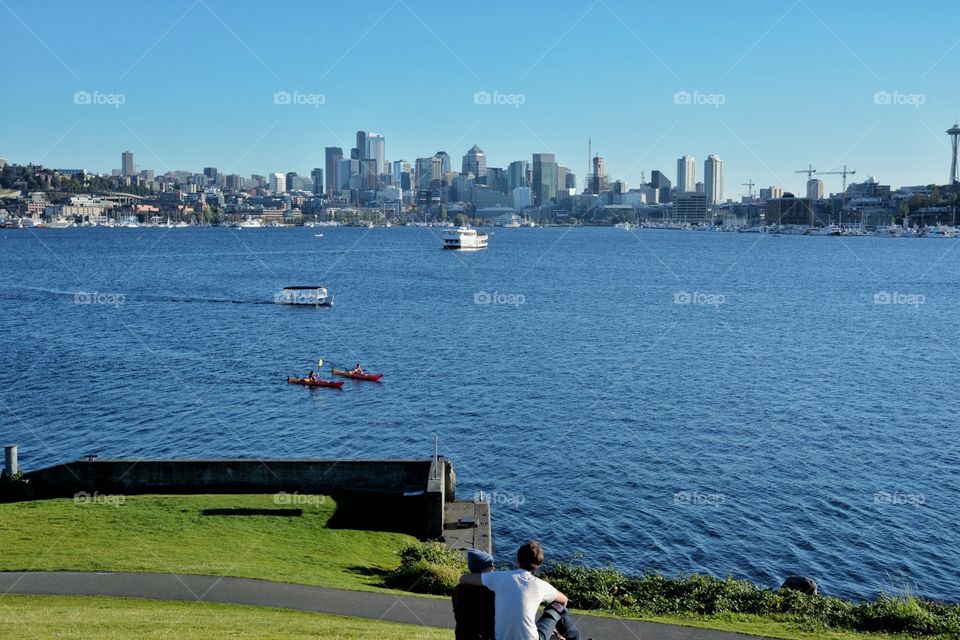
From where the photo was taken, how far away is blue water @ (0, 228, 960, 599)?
3173 centimetres

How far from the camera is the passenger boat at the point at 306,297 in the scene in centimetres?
9831

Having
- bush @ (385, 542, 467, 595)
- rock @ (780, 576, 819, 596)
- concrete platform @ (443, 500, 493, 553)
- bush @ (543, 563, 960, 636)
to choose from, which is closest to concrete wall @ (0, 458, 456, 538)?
concrete platform @ (443, 500, 493, 553)

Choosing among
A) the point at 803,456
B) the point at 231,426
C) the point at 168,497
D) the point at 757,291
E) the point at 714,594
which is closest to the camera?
the point at 714,594

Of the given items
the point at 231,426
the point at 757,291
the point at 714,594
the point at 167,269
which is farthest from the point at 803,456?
the point at 167,269

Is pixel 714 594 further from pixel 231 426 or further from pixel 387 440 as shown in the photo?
pixel 231 426

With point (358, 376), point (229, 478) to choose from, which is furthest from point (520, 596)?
point (358, 376)

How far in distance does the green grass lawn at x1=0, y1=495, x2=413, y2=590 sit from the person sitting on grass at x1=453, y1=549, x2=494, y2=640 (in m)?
9.58

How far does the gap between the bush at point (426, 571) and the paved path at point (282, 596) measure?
1.04 metres

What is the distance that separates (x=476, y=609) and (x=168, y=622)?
25.1 feet

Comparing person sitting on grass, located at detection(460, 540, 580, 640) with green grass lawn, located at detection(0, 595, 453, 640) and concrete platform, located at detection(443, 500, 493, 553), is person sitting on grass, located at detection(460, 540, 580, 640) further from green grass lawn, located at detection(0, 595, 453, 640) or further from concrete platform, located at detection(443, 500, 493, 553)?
concrete platform, located at detection(443, 500, 493, 553)

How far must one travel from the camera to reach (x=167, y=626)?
15.0 m

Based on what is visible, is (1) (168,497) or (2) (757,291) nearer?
(1) (168,497)

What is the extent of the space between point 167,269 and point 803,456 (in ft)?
411

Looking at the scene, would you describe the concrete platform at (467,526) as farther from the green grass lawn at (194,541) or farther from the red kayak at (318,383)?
the red kayak at (318,383)
